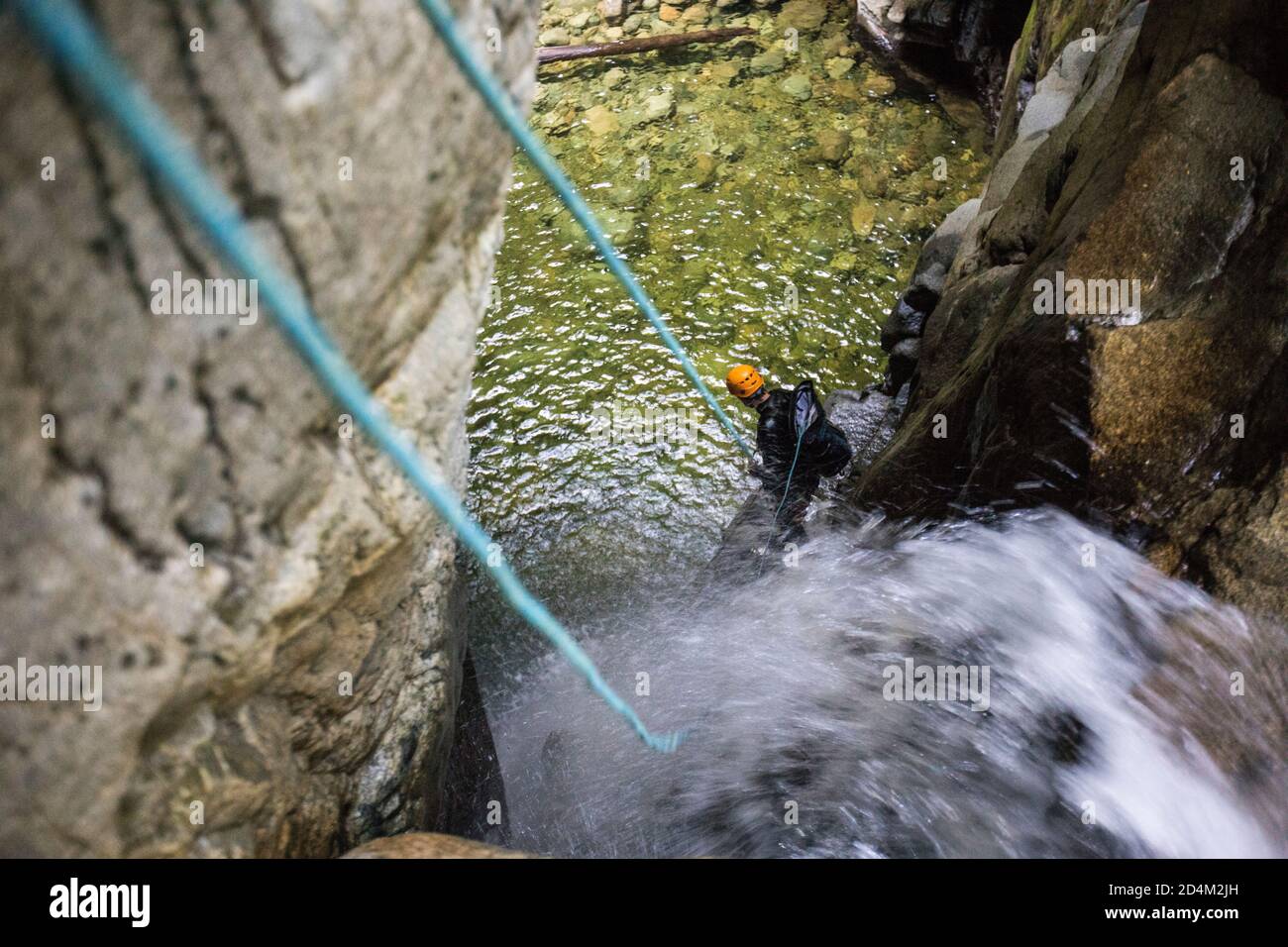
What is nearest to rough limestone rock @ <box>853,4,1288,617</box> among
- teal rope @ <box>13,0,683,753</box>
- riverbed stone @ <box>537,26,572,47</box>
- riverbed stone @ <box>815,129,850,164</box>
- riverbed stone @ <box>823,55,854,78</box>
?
teal rope @ <box>13,0,683,753</box>

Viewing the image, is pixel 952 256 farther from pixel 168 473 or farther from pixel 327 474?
pixel 168 473

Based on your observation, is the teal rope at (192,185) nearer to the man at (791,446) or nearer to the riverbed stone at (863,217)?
the man at (791,446)

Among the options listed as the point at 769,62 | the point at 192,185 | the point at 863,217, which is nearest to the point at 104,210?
the point at 192,185

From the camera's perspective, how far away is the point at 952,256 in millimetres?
6609

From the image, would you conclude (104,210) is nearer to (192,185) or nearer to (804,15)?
(192,185)

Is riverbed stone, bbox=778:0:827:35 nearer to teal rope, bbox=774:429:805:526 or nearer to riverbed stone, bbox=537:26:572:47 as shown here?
riverbed stone, bbox=537:26:572:47

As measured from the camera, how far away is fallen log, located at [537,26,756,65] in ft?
32.9

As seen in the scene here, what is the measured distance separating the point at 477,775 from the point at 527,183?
6.30 meters

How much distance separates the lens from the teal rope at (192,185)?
1385mm

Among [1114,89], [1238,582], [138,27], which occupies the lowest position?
[1238,582]

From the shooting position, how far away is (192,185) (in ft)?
5.33
